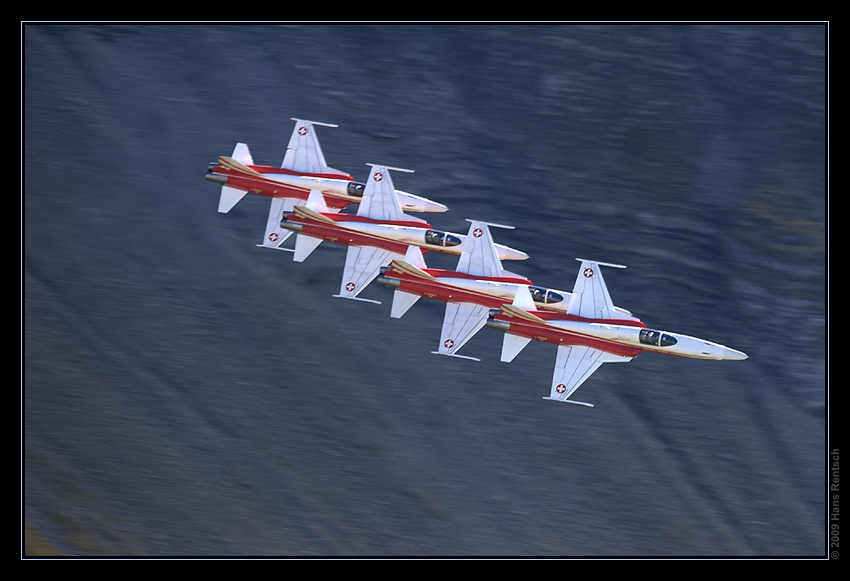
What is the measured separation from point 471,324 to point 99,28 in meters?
26.0

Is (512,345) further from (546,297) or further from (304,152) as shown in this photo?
(304,152)

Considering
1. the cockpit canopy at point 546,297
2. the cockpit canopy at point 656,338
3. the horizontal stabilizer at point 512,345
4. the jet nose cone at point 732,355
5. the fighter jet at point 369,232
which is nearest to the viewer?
the cockpit canopy at point 656,338

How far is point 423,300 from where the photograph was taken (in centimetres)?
6000

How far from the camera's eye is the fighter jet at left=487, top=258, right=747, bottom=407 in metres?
54.0

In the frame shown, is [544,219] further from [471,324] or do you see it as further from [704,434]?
[704,434]

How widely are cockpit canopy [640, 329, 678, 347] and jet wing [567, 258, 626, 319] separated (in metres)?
1.45

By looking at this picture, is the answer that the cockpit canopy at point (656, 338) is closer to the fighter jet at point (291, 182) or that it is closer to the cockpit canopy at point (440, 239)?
the cockpit canopy at point (440, 239)

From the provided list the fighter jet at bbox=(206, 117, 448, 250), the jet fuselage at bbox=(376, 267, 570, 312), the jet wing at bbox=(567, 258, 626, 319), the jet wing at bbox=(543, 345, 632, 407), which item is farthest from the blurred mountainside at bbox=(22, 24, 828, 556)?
the jet wing at bbox=(567, 258, 626, 319)

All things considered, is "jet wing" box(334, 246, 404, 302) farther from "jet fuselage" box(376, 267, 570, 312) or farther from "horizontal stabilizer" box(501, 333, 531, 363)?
"horizontal stabilizer" box(501, 333, 531, 363)

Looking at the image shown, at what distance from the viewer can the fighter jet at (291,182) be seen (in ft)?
187

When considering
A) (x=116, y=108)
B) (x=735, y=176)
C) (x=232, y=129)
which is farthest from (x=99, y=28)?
(x=735, y=176)

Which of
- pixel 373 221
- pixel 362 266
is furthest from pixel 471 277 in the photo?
pixel 373 221

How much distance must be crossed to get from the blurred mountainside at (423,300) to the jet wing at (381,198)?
3618mm

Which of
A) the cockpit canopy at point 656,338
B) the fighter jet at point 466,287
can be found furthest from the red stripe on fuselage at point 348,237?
the cockpit canopy at point 656,338
